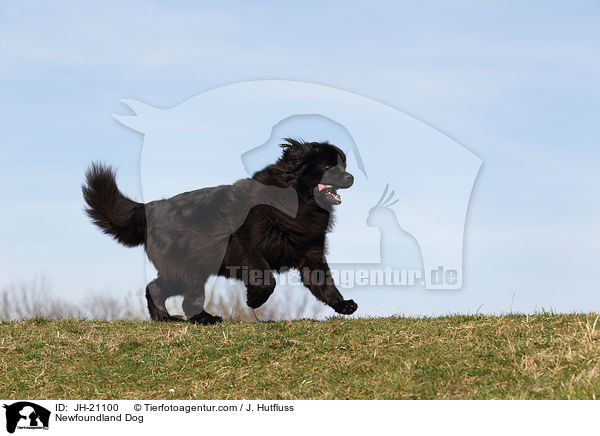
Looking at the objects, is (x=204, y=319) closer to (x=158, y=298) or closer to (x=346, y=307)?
(x=158, y=298)

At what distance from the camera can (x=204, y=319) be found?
8242 mm

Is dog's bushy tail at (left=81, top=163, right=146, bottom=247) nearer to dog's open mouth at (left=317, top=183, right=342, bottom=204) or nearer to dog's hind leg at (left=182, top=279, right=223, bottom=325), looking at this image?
dog's hind leg at (left=182, top=279, right=223, bottom=325)

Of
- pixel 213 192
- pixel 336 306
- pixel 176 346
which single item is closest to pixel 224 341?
pixel 176 346

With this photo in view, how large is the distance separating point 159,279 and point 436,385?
451 cm

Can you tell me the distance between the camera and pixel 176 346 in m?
7.11

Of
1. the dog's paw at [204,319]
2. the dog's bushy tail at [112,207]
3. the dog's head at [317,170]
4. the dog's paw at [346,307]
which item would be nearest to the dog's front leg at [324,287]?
the dog's paw at [346,307]

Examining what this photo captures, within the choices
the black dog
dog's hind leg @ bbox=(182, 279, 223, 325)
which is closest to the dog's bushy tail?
the black dog

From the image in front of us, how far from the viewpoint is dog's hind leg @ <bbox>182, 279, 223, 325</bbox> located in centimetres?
833

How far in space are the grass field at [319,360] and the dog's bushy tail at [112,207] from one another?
1.57m

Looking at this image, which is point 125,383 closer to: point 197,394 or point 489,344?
point 197,394

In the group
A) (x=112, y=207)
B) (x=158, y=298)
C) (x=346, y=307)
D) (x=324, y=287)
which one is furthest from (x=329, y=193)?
(x=112, y=207)

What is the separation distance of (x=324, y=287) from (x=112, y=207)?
315 cm
